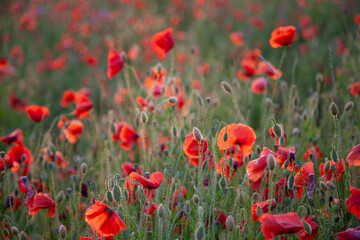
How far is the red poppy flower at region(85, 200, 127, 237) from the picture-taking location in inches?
41.4

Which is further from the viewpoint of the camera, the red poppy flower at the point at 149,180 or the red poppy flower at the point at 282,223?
the red poppy flower at the point at 149,180

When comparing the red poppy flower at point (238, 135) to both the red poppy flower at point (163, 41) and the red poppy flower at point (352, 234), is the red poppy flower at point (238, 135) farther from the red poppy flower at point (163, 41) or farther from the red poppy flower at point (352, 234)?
the red poppy flower at point (163, 41)

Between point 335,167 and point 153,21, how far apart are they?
513cm

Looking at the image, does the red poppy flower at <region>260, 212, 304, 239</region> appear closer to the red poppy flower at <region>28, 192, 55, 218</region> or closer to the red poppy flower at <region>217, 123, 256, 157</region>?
the red poppy flower at <region>217, 123, 256, 157</region>

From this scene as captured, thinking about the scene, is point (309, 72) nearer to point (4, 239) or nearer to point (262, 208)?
point (262, 208)

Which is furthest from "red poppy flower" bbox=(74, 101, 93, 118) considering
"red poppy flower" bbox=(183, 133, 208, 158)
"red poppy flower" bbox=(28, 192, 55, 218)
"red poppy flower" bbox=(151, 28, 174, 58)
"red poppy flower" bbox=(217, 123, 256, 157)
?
"red poppy flower" bbox=(217, 123, 256, 157)

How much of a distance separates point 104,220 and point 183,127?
3.11ft

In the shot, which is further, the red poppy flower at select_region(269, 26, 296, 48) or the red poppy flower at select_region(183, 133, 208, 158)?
the red poppy flower at select_region(269, 26, 296, 48)

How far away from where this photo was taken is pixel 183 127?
1931 mm

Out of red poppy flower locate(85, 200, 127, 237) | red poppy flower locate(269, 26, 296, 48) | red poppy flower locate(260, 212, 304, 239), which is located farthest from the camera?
red poppy flower locate(269, 26, 296, 48)

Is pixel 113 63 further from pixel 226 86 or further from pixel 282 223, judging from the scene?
pixel 282 223

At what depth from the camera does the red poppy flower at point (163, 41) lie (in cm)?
198

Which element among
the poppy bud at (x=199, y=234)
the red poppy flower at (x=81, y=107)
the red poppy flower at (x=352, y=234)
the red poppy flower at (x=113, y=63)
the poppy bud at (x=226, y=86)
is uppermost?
the red poppy flower at (x=113, y=63)

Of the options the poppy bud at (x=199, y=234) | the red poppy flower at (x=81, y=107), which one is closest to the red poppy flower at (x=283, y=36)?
the red poppy flower at (x=81, y=107)
